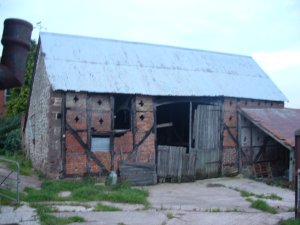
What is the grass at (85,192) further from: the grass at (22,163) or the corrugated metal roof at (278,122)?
the corrugated metal roof at (278,122)

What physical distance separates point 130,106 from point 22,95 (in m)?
12.2

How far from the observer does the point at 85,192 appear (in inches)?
457

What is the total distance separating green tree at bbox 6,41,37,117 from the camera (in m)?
24.2

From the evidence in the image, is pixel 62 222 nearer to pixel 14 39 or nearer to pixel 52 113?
pixel 14 39

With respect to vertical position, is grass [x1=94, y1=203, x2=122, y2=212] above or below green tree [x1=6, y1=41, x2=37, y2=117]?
below

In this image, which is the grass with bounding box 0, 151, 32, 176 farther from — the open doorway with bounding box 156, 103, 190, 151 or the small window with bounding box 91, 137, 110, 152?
the open doorway with bounding box 156, 103, 190, 151

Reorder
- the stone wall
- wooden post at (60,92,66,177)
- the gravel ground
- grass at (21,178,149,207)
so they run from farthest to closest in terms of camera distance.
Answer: the stone wall, wooden post at (60,92,66,177), grass at (21,178,149,207), the gravel ground

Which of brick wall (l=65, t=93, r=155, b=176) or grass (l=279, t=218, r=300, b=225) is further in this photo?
brick wall (l=65, t=93, r=155, b=176)

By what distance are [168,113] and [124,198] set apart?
9.37m

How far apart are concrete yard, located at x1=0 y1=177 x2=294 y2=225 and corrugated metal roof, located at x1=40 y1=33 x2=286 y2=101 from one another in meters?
4.24

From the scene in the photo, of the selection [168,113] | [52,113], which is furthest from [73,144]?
[168,113]

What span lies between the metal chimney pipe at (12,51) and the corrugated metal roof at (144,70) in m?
8.59

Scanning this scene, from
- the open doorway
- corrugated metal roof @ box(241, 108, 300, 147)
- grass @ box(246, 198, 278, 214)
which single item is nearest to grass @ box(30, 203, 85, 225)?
grass @ box(246, 198, 278, 214)

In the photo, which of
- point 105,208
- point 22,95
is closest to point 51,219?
point 105,208
